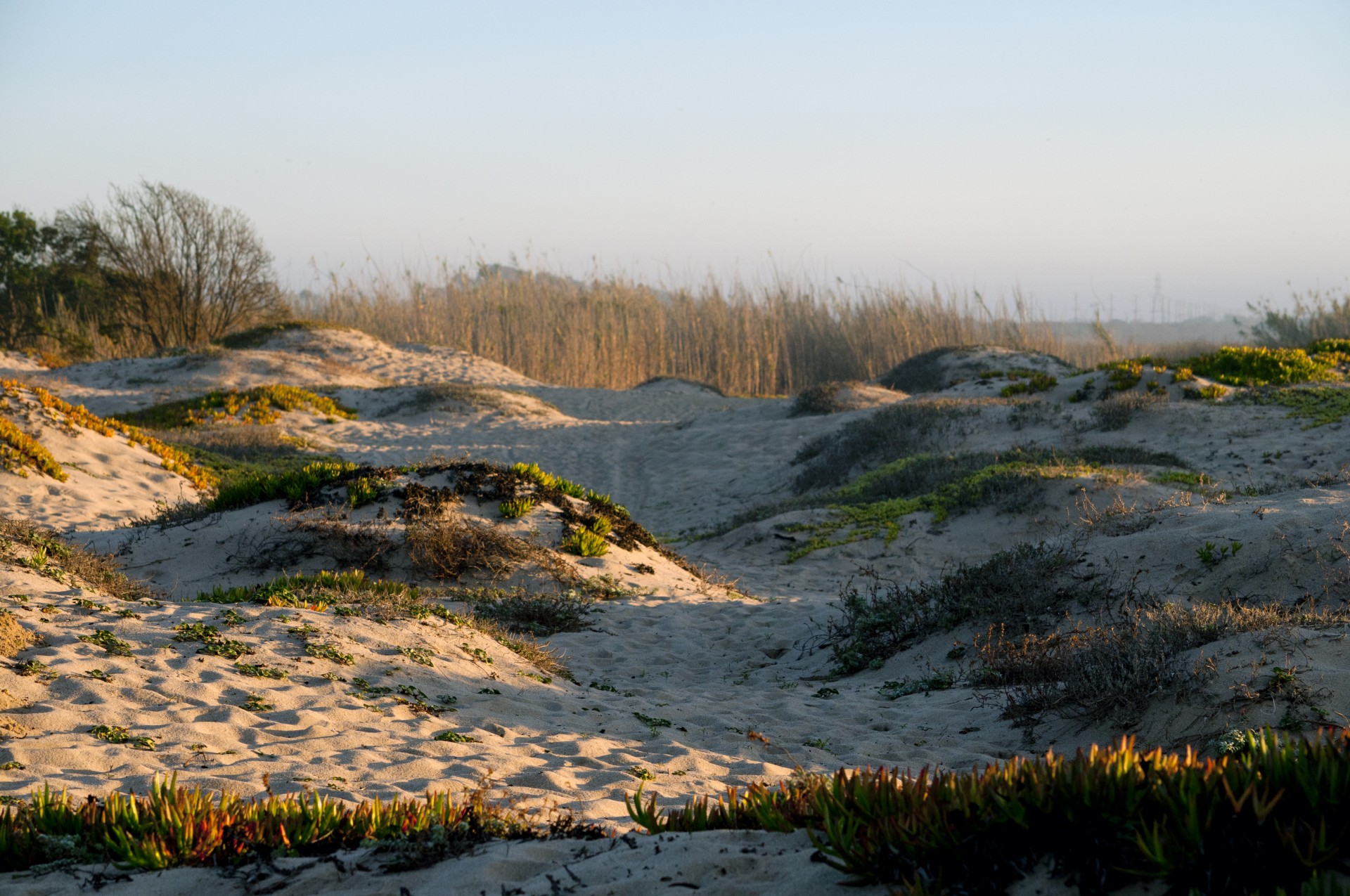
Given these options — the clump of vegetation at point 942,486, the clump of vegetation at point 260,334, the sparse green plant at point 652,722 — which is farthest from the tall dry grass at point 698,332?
the sparse green plant at point 652,722

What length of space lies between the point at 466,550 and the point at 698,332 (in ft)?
68.5

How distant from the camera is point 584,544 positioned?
330 inches

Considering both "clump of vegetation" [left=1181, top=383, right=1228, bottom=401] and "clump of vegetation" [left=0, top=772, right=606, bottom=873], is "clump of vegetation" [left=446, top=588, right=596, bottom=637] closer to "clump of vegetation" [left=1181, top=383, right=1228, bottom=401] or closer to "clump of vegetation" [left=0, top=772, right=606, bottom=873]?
"clump of vegetation" [left=0, top=772, right=606, bottom=873]

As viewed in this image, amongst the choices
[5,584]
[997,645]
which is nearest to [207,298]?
[5,584]

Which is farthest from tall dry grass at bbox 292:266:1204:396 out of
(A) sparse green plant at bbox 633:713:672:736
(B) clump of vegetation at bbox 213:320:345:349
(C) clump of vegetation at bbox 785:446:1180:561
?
(A) sparse green plant at bbox 633:713:672:736

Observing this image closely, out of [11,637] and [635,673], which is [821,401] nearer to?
[635,673]

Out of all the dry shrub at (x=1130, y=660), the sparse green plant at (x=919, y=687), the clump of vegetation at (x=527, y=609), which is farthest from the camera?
the clump of vegetation at (x=527, y=609)

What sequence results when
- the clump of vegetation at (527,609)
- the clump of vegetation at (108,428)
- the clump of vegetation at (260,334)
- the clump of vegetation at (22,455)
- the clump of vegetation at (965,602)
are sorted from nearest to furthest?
the clump of vegetation at (965,602)
the clump of vegetation at (527,609)
the clump of vegetation at (22,455)
the clump of vegetation at (108,428)
the clump of vegetation at (260,334)

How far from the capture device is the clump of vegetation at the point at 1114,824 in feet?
6.07

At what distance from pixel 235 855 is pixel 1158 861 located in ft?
7.30

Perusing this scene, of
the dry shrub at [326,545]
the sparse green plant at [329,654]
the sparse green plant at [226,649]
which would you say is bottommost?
the sparse green plant at [329,654]

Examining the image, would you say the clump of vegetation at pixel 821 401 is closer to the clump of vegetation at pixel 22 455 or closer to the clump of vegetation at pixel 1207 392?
the clump of vegetation at pixel 1207 392

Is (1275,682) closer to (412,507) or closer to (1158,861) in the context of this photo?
(1158,861)

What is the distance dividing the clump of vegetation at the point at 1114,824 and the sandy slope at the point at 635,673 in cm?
22
